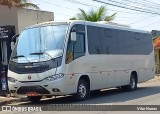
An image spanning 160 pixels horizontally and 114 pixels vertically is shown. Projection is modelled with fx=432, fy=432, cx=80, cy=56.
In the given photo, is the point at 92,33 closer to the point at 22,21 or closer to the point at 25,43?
the point at 25,43

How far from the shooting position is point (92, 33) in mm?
17531

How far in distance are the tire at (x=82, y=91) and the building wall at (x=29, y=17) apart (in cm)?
846

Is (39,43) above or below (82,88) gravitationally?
above

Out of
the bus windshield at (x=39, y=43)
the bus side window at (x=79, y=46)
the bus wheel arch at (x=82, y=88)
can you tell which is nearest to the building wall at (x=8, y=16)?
the bus windshield at (x=39, y=43)

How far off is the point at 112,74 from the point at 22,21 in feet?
24.7

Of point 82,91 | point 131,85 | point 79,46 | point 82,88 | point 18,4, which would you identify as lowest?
point 131,85

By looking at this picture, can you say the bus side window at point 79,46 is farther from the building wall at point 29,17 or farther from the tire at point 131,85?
the building wall at point 29,17

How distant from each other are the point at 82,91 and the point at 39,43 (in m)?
2.49

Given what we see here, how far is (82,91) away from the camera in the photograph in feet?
54.1

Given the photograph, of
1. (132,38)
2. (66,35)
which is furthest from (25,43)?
(132,38)

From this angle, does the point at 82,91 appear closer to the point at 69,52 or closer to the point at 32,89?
the point at 69,52

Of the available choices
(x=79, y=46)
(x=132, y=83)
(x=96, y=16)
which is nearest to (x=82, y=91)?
(x=79, y=46)

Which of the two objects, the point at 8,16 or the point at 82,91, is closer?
the point at 82,91

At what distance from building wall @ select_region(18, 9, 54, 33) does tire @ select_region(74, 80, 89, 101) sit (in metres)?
8.46
